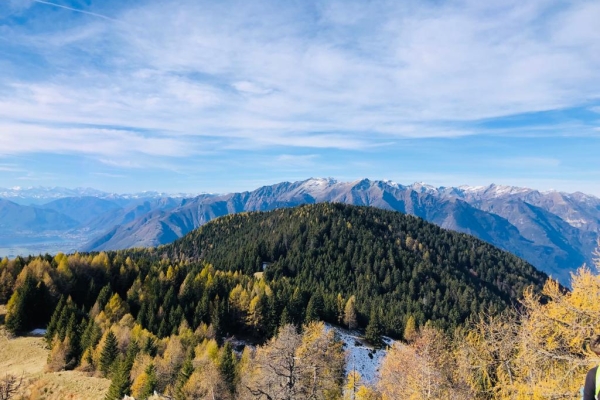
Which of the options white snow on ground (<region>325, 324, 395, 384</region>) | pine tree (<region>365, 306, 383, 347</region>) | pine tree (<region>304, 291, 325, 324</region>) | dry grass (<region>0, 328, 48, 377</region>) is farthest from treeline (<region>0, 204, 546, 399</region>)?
white snow on ground (<region>325, 324, 395, 384</region>)

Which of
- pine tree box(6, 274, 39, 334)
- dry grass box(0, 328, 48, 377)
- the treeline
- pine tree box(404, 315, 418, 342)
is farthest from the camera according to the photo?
pine tree box(404, 315, 418, 342)

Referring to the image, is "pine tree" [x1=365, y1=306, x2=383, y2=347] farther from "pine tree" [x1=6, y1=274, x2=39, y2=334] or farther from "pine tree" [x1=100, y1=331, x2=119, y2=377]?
"pine tree" [x1=6, y1=274, x2=39, y2=334]

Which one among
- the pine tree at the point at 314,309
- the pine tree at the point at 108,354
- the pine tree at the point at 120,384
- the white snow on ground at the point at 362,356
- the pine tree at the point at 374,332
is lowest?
the white snow on ground at the point at 362,356

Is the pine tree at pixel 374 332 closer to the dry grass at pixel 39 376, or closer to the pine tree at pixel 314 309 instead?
the pine tree at pixel 314 309

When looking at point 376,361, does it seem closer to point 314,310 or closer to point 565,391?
point 314,310

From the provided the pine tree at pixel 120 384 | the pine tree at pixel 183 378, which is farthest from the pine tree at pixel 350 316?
the pine tree at pixel 120 384

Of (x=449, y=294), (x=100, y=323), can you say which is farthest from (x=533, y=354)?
(x=449, y=294)

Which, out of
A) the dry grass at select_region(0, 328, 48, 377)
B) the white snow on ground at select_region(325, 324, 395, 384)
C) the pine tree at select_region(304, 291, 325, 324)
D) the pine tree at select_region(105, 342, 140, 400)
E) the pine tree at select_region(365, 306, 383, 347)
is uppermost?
the pine tree at select_region(105, 342, 140, 400)
